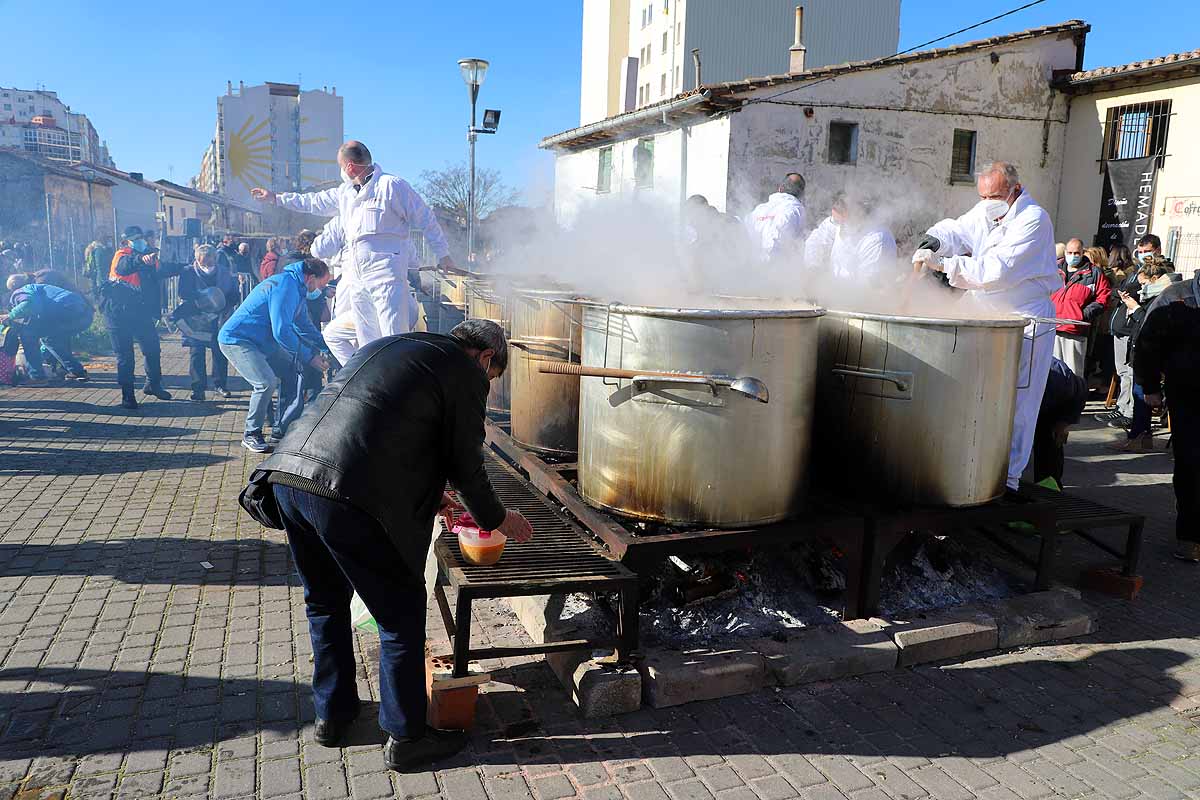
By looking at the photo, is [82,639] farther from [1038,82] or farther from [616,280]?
[1038,82]

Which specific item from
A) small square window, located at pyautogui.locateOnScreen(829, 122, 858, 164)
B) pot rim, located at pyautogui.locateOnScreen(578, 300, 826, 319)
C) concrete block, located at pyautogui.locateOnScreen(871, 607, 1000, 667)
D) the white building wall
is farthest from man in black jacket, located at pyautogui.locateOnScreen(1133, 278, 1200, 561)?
the white building wall

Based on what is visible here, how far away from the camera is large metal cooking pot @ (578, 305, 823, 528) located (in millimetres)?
3713

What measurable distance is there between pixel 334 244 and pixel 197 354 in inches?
233

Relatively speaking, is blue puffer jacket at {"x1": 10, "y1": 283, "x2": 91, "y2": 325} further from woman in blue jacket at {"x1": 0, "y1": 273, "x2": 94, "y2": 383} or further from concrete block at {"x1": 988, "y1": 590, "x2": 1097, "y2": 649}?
concrete block at {"x1": 988, "y1": 590, "x2": 1097, "y2": 649}

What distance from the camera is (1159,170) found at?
669 inches

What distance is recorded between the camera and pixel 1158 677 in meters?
4.00

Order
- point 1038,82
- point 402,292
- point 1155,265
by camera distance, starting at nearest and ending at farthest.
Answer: point 402,292 → point 1155,265 → point 1038,82

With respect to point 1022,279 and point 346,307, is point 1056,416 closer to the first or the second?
point 1022,279

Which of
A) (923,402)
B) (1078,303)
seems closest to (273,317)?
(923,402)

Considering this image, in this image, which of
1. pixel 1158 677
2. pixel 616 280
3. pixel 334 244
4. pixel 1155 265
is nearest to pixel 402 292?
pixel 334 244

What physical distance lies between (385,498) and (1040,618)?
11.5ft

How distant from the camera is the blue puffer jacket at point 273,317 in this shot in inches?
316

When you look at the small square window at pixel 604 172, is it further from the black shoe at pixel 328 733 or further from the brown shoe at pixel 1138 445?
the black shoe at pixel 328 733

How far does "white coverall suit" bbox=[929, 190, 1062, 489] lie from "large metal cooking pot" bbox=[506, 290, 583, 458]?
8.18ft
